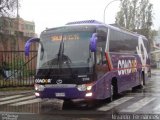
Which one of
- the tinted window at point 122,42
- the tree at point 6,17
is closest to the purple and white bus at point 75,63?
the tinted window at point 122,42

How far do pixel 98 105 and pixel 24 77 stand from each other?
10.7 meters

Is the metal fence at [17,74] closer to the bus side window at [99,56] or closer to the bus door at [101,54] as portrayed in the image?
the bus door at [101,54]

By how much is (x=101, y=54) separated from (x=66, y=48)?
59.4 inches

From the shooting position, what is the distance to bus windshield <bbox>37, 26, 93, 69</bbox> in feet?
47.8

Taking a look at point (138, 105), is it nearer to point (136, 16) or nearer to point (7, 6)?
point (7, 6)

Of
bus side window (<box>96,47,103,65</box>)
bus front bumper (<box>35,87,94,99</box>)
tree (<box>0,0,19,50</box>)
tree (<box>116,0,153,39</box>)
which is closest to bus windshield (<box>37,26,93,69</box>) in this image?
bus side window (<box>96,47,103,65</box>)

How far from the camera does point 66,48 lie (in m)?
14.9

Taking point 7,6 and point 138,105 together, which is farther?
point 7,6

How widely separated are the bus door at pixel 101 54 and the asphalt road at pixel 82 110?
1.37 meters

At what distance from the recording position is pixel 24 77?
25.8m

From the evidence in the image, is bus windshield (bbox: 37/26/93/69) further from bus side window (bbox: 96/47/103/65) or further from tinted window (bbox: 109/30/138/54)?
tinted window (bbox: 109/30/138/54)

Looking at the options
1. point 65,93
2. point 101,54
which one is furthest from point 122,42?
point 65,93

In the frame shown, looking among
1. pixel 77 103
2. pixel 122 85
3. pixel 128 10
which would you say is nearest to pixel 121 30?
pixel 122 85

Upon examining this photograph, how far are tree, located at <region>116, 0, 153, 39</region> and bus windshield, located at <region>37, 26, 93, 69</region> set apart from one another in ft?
157
